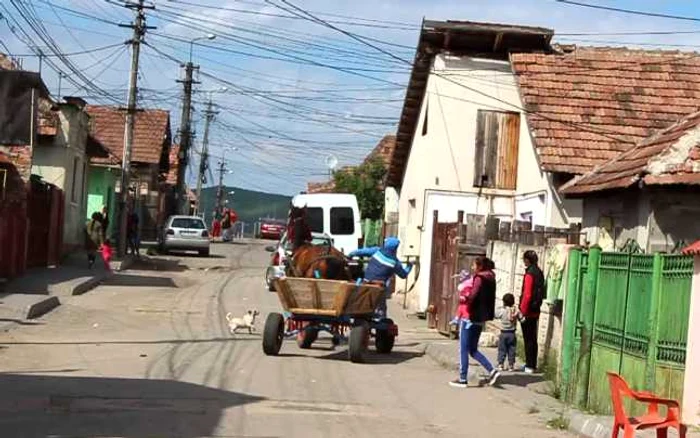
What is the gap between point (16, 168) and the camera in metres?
28.1

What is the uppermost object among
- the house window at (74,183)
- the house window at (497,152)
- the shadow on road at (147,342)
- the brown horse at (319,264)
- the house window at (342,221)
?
the house window at (497,152)

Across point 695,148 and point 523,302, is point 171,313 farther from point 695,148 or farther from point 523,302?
point 695,148

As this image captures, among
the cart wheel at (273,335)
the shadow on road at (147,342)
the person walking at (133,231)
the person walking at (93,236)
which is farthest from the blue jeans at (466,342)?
the person walking at (133,231)

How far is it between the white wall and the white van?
10.9ft

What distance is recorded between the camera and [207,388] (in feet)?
44.8

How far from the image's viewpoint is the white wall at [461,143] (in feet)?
92.1

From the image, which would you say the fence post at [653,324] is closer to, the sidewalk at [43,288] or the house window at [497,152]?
the sidewalk at [43,288]

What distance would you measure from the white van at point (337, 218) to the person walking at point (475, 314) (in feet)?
62.0

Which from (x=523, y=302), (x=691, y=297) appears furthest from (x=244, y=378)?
(x=691, y=297)

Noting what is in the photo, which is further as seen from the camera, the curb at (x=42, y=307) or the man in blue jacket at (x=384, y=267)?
the curb at (x=42, y=307)

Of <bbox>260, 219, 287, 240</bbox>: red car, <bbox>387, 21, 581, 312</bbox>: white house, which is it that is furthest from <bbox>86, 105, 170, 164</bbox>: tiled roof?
<bbox>387, 21, 581, 312</bbox>: white house

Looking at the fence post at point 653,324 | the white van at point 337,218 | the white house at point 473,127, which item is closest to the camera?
the fence post at point 653,324

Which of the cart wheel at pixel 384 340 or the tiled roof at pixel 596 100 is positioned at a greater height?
the tiled roof at pixel 596 100

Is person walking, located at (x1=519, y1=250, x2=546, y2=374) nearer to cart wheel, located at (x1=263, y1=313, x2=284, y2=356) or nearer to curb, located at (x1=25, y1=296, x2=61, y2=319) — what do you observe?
cart wheel, located at (x1=263, y1=313, x2=284, y2=356)
